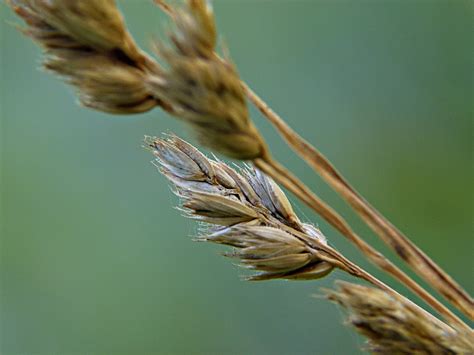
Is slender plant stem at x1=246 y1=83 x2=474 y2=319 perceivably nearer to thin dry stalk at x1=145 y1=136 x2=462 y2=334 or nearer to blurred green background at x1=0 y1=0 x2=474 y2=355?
thin dry stalk at x1=145 y1=136 x2=462 y2=334

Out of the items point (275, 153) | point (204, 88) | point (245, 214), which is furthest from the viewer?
point (275, 153)

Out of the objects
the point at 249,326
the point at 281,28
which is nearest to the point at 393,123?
the point at 281,28

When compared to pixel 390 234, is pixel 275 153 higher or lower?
higher

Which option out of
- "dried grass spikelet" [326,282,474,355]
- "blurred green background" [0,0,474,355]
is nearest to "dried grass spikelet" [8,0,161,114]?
"dried grass spikelet" [326,282,474,355]

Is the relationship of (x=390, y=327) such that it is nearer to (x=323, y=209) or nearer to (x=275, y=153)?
(x=323, y=209)

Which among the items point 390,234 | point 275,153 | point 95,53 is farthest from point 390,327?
point 275,153

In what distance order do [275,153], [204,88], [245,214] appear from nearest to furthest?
[204,88] → [245,214] → [275,153]

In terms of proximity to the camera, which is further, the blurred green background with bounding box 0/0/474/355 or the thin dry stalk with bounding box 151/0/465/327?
the blurred green background with bounding box 0/0/474/355
